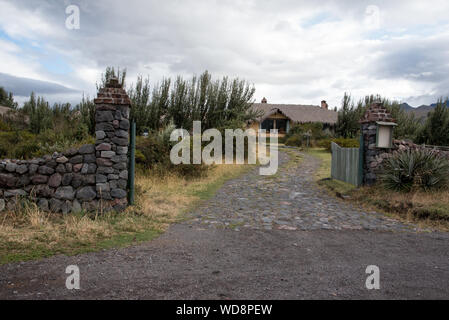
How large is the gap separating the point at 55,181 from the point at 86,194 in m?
0.68

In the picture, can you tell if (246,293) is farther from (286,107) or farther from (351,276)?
(286,107)

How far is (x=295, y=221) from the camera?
7.00m

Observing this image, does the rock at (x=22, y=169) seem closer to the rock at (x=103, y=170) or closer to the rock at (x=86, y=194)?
the rock at (x=86, y=194)

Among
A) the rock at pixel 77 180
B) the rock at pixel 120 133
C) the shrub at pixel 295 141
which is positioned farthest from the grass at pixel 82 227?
the shrub at pixel 295 141

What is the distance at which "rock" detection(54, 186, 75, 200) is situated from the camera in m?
6.74

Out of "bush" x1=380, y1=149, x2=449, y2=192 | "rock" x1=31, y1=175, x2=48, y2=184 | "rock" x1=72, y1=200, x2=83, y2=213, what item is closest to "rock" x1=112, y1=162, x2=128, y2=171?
"rock" x1=72, y1=200, x2=83, y2=213

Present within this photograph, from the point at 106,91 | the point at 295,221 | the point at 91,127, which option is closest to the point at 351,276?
the point at 295,221

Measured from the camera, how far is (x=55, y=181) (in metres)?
6.75

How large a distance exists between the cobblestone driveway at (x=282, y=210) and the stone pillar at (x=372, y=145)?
4.47 ft

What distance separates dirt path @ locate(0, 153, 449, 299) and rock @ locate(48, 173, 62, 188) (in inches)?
104

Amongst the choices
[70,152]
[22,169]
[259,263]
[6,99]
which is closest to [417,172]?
[259,263]

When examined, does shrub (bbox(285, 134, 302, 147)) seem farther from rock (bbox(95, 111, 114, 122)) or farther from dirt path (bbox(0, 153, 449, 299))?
rock (bbox(95, 111, 114, 122))

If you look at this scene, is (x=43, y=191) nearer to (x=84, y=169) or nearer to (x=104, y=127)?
(x=84, y=169)

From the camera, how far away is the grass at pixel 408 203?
22.9 feet
